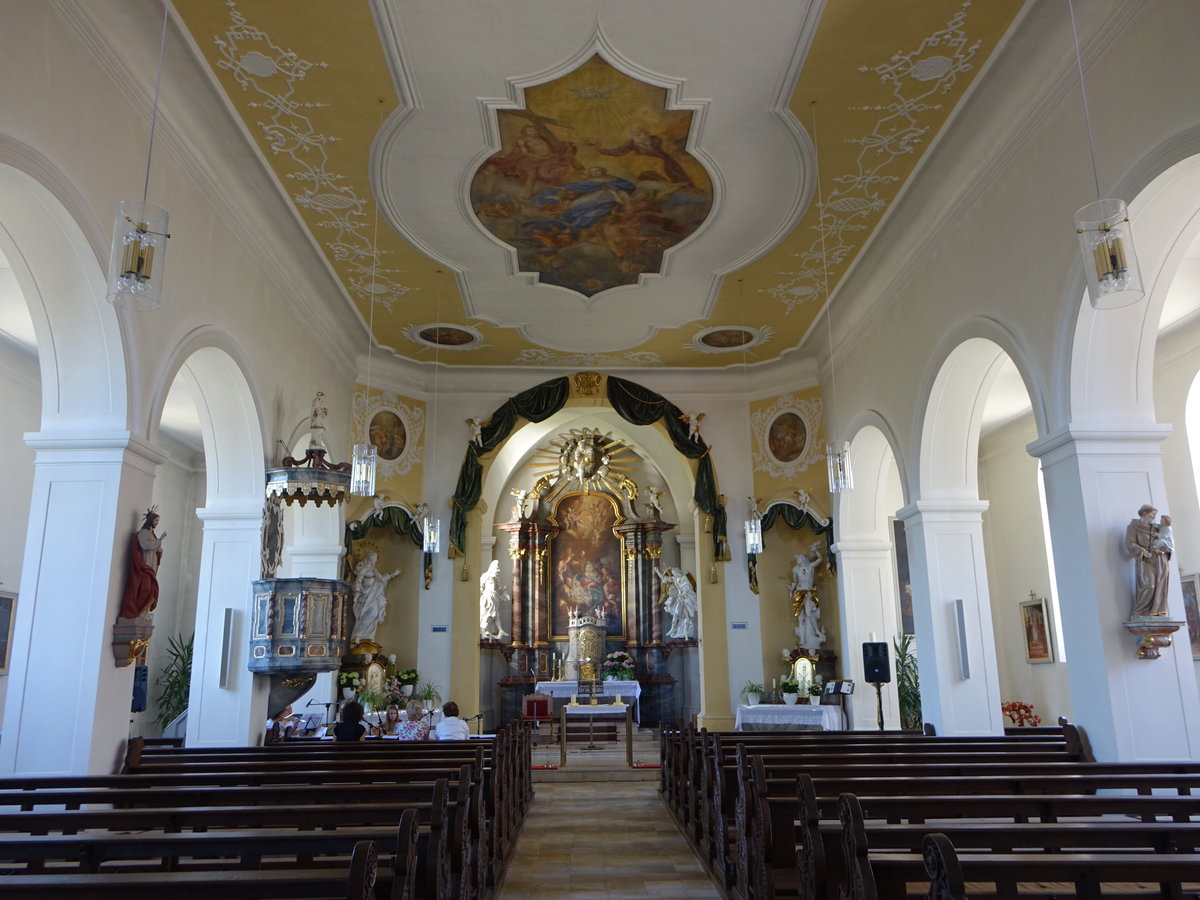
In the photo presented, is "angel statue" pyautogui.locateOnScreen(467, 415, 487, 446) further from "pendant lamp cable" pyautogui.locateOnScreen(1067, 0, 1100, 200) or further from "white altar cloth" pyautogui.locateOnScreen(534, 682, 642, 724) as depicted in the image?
"pendant lamp cable" pyautogui.locateOnScreen(1067, 0, 1100, 200)

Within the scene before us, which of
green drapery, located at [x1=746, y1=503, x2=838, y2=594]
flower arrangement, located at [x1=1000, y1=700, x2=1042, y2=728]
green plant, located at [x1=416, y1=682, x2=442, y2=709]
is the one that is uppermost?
green drapery, located at [x1=746, y1=503, x2=838, y2=594]

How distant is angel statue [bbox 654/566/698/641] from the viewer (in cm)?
1731

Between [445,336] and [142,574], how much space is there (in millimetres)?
7059

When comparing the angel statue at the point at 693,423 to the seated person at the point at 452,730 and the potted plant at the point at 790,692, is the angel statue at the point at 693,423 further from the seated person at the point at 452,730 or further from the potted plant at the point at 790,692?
the seated person at the point at 452,730

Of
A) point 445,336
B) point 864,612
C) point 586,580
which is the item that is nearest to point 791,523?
point 864,612

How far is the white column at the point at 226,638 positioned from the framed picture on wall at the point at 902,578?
10.8m

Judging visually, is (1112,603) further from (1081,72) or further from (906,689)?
(906,689)

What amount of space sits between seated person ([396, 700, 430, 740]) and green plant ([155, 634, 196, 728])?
3.81 metres

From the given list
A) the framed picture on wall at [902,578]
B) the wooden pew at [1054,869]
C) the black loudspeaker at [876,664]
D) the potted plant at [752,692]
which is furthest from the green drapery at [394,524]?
the wooden pew at [1054,869]

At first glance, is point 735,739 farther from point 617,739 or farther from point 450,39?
Result: point 617,739

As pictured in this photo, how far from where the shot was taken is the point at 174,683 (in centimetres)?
1372

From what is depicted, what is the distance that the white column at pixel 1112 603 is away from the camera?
20.6ft

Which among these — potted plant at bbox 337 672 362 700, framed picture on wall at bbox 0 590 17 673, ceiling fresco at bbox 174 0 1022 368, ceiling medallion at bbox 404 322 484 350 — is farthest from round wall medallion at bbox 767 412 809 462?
framed picture on wall at bbox 0 590 17 673

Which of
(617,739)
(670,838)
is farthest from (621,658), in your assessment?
(670,838)
